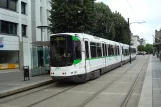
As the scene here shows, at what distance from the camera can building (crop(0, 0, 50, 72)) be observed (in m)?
27.9

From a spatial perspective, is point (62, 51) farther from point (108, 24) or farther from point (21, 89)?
point (108, 24)

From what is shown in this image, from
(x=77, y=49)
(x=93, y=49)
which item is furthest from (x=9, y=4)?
(x=77, y=49)

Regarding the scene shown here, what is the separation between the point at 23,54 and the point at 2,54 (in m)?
2.77

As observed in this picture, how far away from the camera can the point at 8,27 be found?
2878 centimetres

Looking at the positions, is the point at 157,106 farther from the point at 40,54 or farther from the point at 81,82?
the point at 40,54

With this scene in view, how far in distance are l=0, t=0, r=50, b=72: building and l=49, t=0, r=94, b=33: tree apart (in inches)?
234

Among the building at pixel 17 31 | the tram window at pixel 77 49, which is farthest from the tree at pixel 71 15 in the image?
the tram window at pixel 77 49

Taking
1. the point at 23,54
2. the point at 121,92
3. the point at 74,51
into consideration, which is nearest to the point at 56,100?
the point at 121,92

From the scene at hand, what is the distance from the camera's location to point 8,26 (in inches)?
1133

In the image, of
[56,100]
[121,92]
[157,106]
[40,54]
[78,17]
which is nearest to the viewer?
[157,106]

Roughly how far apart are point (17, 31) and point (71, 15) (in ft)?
39.4

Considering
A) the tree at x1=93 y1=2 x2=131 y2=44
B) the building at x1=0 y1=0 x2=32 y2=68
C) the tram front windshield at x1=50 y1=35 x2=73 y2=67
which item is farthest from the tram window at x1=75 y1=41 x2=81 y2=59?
the tree at x1=93 y1=2 x2=131 y2=44

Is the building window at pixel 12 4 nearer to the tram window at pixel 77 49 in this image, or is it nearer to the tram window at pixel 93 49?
the tram window at pixel 93 49

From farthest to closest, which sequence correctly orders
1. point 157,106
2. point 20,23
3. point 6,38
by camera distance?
point 20,23 → point 6,38 → point 157,106
